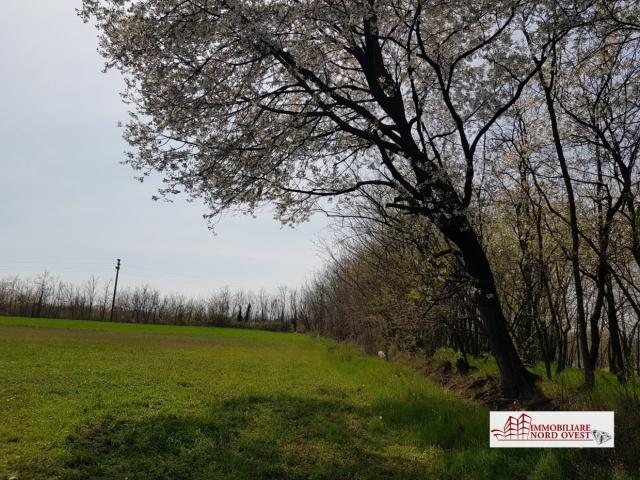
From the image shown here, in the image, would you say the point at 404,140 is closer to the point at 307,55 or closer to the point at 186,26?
the point at 307,55

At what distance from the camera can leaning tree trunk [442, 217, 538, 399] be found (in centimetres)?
934

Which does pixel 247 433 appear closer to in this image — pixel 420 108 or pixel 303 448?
pixel 303 448

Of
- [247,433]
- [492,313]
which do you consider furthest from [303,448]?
[492,313]

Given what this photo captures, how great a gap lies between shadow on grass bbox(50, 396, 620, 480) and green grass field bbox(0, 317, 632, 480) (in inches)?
0.7

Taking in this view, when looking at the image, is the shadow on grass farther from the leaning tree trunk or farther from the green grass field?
the leaning tree trunk

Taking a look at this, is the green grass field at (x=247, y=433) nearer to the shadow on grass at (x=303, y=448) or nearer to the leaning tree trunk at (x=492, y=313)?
the shadow on grass at (x=303, y=448)

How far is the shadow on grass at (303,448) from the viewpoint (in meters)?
5.78

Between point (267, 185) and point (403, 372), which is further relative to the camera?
point (403, 372)

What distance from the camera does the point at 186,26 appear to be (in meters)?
8.06

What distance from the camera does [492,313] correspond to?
9.60 meters

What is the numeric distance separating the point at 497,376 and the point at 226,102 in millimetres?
8613

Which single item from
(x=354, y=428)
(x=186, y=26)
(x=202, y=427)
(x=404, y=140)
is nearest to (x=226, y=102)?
(x=186, y=26)

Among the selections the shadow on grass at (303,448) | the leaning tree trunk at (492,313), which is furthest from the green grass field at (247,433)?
the leaning tree trunk at (492,313)

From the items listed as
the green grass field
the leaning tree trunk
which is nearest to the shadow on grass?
the green grass field
